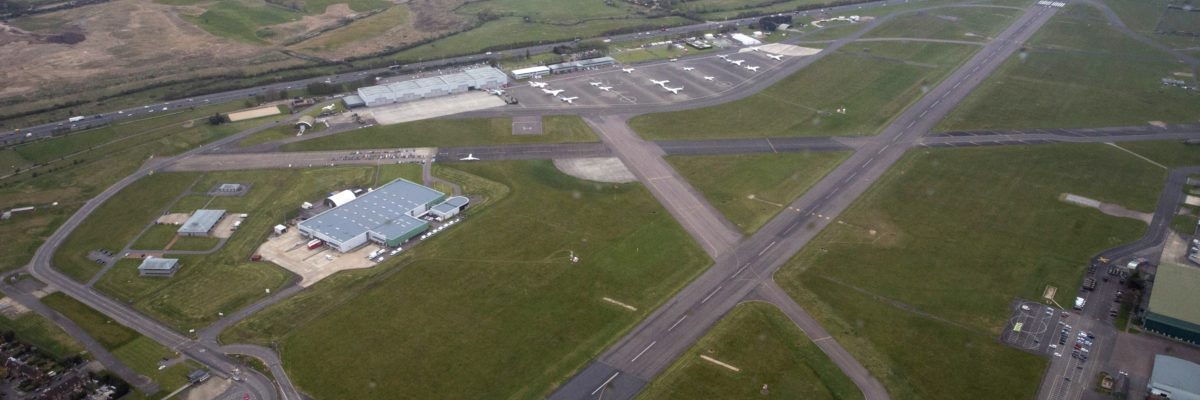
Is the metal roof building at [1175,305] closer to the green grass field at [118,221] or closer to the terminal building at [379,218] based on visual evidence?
the terminal building at [379,218]

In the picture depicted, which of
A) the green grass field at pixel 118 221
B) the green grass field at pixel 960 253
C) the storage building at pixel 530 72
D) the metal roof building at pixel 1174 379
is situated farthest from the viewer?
the storage building at pixel 530 72

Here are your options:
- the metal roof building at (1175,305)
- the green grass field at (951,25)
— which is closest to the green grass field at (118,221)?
the metal roof building at (1175,305)

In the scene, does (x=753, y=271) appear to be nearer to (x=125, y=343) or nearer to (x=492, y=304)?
(x=492, y=304)

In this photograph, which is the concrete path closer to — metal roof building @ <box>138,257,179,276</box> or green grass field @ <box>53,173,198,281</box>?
metal roof building @ <box>138,257,179,276</box>

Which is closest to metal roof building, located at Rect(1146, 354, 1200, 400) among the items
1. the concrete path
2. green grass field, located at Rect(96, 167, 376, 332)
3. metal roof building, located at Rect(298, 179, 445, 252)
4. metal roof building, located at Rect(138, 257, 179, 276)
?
the concrete path

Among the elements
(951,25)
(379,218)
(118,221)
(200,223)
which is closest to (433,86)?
(379,218)

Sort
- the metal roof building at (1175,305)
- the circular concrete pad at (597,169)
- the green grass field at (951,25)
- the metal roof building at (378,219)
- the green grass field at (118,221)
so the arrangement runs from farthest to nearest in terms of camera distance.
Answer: the green grass field at (951,25), the circular concrete pad at (597,169), the metal roof building at (378,219), the green grass field at (118,221), the metal roof building at (1175,305)
